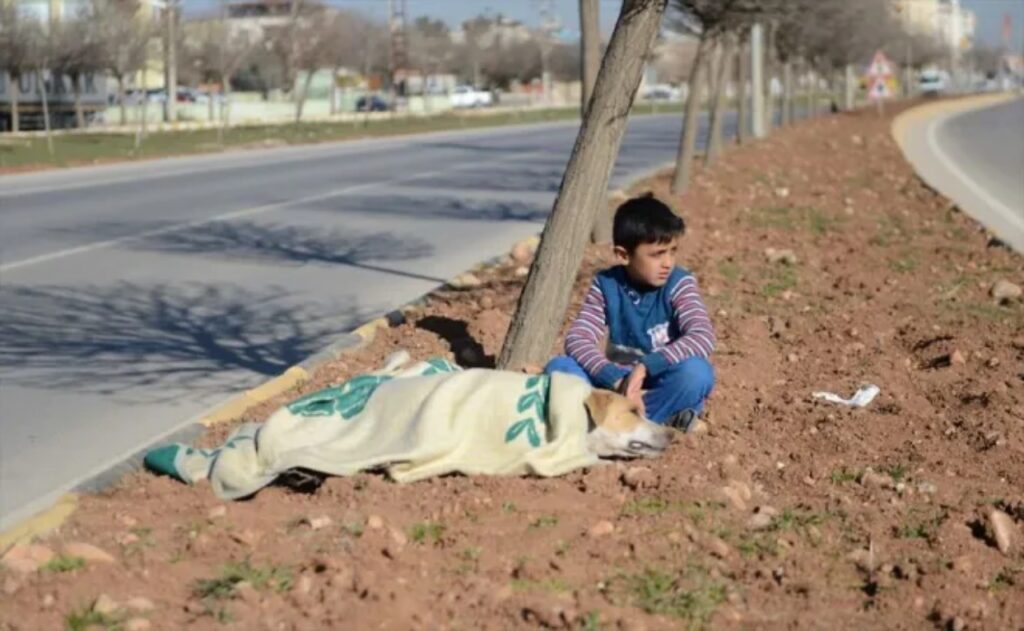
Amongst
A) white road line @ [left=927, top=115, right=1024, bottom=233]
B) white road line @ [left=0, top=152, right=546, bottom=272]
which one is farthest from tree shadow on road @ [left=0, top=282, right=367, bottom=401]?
white road line @ [left=927, top=115, right=1024, bottom=233]

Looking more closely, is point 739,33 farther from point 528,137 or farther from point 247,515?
point 247,515

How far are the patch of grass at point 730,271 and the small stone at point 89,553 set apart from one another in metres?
8.41

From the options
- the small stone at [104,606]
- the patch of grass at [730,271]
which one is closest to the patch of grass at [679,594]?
the small stone at [104,606]

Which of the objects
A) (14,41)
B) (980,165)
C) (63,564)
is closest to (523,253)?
(63,564)

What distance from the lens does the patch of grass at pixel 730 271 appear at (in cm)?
1332

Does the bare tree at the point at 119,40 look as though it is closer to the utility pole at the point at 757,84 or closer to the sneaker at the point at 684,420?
the utility pole at the point at 757,84

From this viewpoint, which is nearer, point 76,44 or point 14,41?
point 14,41

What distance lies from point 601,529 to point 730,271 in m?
8.42

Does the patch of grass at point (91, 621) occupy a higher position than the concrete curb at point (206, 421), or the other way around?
the patch of grass at point (91, 621)

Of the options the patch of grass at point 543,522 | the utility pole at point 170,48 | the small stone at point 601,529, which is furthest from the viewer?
the utility pole at point 170,48

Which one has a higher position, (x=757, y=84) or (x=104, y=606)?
(x=757, y=84)

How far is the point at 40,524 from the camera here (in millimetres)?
5816

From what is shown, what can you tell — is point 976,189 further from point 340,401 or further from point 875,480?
point 340,401

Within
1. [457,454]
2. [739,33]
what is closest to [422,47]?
[739,33]
